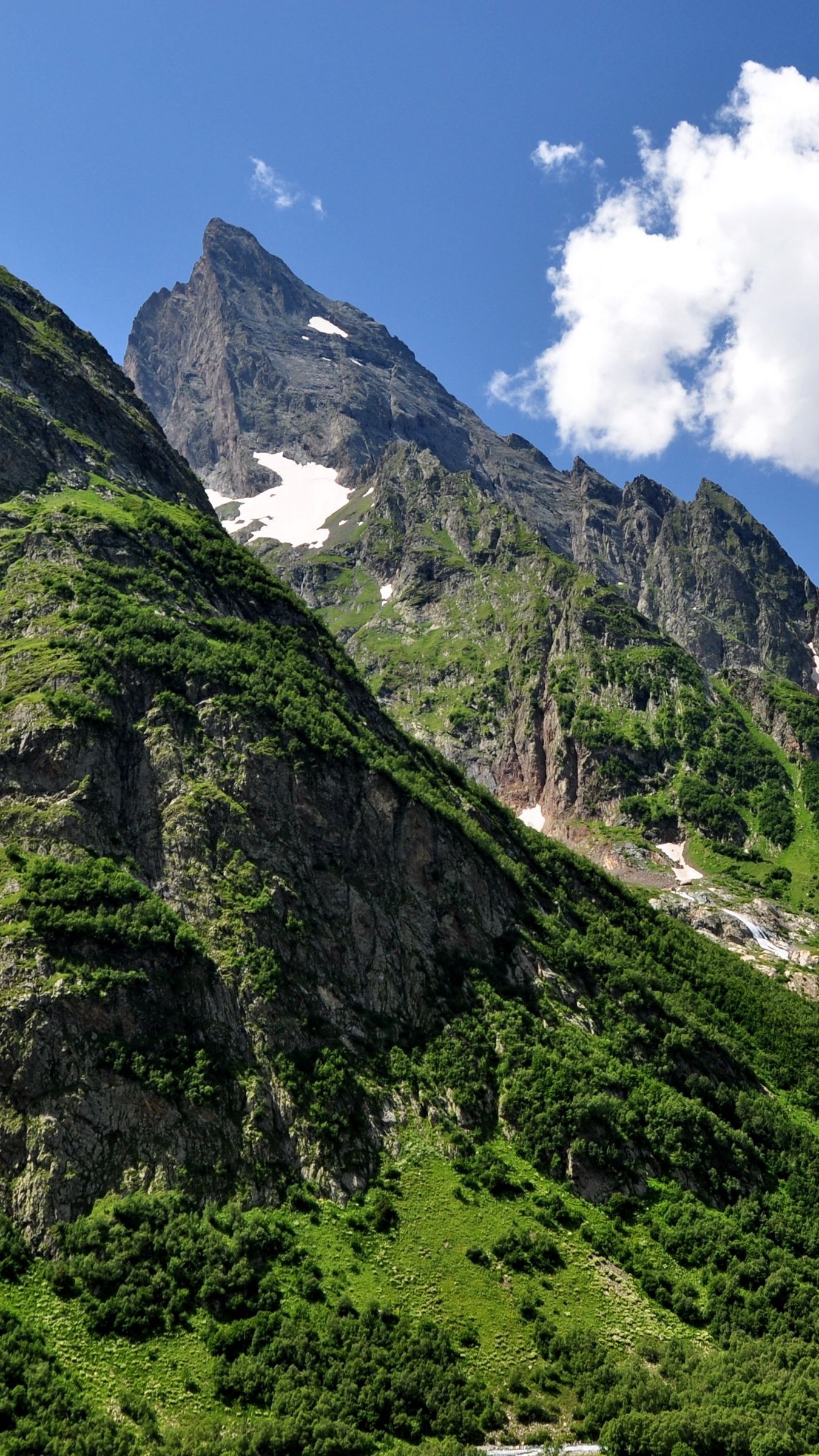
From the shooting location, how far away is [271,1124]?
60438 mm

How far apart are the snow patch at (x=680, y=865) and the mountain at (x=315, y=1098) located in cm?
6630

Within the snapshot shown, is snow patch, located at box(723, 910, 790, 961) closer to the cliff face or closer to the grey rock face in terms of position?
the cliff face

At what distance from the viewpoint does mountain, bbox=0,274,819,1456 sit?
46656mm

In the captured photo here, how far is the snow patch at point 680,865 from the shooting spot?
6781 inches

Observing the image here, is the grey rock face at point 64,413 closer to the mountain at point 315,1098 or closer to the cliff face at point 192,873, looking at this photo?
the cliff face at point 192,873

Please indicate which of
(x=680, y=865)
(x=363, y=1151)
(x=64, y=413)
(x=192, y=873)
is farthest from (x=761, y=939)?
(x=64, y=413)

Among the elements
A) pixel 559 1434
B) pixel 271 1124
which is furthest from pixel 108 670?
pixel 559 1434

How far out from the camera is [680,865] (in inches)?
7023

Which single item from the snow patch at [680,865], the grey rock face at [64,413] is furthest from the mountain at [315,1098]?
the snow patch at [680,865]

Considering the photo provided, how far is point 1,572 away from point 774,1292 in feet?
282

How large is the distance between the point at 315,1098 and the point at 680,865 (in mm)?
128886

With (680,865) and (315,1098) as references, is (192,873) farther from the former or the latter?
(680,865)

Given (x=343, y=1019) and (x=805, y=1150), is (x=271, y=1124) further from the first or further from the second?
(x=805, y=1150)

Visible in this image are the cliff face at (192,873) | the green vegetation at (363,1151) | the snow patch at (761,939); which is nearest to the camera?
the green vegetation at (363,1151)
